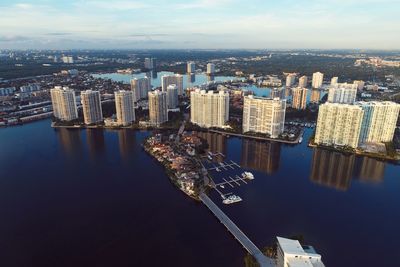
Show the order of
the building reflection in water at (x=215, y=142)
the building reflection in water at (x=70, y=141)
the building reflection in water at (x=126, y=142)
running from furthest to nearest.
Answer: the building reflection in water at (x=215, y=142), the building reflection in water at (x=70, y=141), the building reflection in water at (x=126, y=142)

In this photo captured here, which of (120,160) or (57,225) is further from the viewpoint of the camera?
(120,160)

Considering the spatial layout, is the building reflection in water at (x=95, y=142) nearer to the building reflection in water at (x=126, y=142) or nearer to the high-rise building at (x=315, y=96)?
the building reflection in water at (x=126, y=142)

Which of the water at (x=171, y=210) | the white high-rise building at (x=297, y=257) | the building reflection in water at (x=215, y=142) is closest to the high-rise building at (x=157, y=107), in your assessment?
the building reflection in water at (x=215, y=142)

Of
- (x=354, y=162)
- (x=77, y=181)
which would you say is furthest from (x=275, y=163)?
(x=77, y=181)

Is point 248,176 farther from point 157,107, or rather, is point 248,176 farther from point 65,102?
point 65,102

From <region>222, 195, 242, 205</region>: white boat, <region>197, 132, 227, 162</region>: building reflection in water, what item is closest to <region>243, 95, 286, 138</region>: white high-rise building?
<region>197, 132, 227, 162</region>: building reflection in water

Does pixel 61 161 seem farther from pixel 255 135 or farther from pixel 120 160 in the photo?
pixel 255 135
